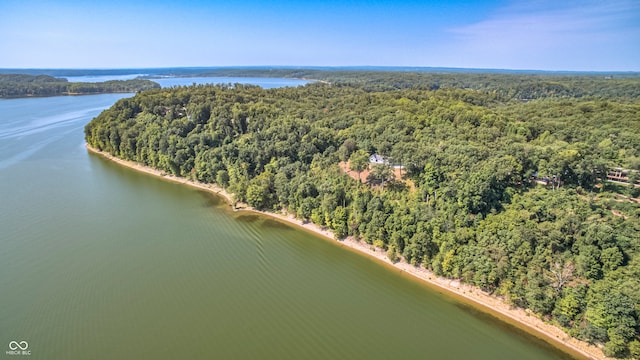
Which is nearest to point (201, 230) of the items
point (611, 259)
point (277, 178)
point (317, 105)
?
point (277, 178)

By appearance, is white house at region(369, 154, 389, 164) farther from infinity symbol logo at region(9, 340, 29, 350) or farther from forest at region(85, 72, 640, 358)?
infinity symbol logo at region(9, 340, 29, 350)

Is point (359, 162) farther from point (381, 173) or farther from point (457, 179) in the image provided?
point (457, 179)

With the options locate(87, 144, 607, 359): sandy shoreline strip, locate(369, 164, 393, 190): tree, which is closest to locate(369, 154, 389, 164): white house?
locate(369, 164, 393, 190): tree

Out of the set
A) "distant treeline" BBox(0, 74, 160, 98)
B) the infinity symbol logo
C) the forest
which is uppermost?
"distant treeline" BBox(0, 74, 160, 98)

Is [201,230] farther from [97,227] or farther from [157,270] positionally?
[97,227]

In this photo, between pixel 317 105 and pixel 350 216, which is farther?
pixel 317 105

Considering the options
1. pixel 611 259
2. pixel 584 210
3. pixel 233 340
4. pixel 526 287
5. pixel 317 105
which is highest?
pixel 317 105
